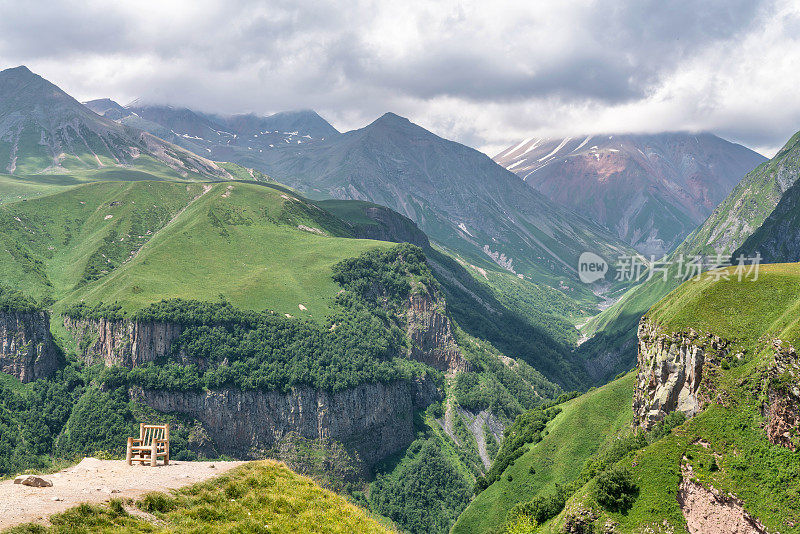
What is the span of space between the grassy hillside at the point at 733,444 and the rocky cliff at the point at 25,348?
621 feet

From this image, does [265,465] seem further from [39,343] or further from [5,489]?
[39,343]

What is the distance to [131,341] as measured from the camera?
19225 cm

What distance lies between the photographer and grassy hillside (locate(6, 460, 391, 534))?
33250 mm

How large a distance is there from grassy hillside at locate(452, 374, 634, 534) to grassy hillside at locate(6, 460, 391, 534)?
83.1 m

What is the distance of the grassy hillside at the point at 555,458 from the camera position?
12338 centimetres

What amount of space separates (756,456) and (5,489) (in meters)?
89.3

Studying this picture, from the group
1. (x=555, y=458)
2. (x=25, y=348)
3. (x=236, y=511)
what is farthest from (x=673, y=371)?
(x=25, y=348)

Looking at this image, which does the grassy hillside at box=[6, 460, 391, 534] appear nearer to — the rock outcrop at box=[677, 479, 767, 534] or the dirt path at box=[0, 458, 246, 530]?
the dirt path at box=[0, 458, 246, 530]

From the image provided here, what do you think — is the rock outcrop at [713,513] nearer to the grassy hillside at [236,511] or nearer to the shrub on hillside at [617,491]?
the shrub on hillside at [617,491]

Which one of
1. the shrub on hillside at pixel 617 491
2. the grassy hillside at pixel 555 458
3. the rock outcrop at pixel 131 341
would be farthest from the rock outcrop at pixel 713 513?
the rock outcrop at pixel 131 341

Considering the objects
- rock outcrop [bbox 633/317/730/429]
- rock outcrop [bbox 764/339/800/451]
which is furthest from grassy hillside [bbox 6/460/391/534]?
rock outcrop [bbox 633/317/730/429]

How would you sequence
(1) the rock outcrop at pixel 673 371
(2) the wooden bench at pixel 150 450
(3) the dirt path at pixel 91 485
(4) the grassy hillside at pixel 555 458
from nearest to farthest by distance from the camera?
(3) the dirt path at pixel 91 485 < (2) the wooden bench at pixel 150 450 < (1) the rock outcrop at pixel 673 371 < (4) the grassy hillside at pixel 555 458

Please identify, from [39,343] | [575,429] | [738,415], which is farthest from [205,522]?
[39,343]

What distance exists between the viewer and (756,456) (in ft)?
249
